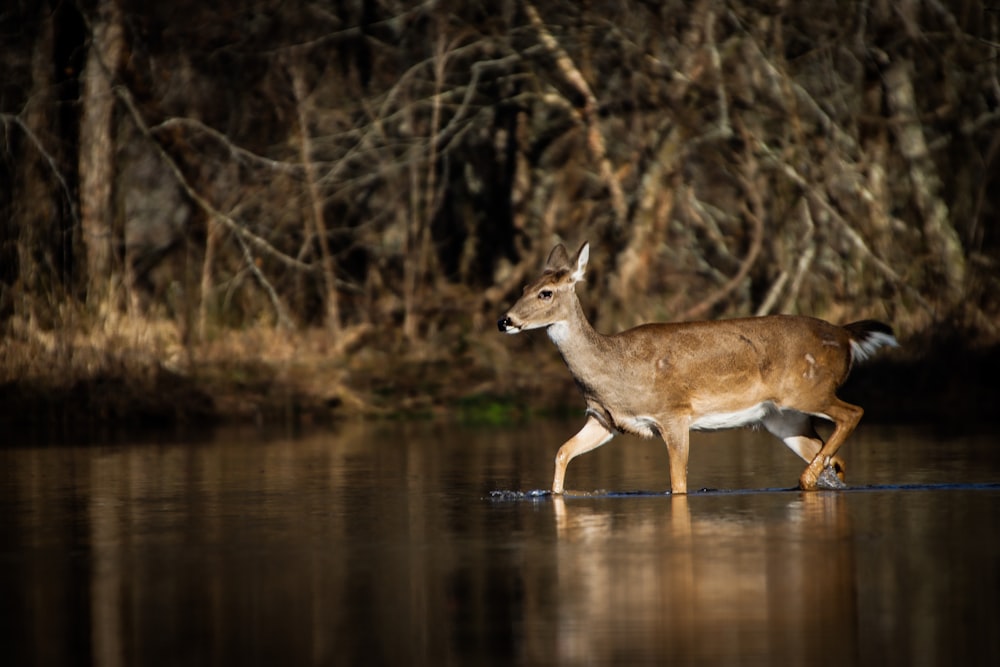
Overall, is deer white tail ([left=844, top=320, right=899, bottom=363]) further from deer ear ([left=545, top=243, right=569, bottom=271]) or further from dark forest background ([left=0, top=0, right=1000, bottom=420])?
dark forest background ([left=0, top=0, right=1000, bottom=420])

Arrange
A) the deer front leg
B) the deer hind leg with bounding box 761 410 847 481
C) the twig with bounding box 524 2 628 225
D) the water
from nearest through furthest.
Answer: the water, the deer front leg, the deer hind leg with bounding box 761 410 847 481, the twig with bounding box 524 2 628 225

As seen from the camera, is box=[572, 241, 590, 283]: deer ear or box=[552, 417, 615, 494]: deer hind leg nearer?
box=[552, 417, 615, 494]: deer hind leg

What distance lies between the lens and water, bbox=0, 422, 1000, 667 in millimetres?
6727

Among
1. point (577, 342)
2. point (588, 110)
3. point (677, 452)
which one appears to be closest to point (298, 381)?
point (588, 110)

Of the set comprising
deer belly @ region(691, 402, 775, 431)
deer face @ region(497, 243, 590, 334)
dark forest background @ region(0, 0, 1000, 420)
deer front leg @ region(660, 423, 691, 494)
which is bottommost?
deer front leg @ region(660, 423, 691, 494)

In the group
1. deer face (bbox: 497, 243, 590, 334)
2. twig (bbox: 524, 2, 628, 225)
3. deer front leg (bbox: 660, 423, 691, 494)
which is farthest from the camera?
twig (bbox: 524, 2, 628, 225)

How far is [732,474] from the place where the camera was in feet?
42.9

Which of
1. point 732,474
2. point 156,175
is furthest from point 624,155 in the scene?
point 732,474

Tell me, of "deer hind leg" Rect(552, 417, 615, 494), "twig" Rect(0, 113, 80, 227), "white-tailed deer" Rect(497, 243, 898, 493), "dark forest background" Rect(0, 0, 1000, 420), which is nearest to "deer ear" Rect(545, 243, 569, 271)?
"white-tailed deer" Rect(497, 243, 898, 493)

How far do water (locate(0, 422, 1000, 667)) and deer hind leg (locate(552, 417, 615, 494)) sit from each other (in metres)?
0.19

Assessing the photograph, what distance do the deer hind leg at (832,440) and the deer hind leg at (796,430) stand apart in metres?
0.11

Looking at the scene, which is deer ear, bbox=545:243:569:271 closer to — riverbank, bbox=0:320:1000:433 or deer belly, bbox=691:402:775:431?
deer belly, bbox=691:402:775:431

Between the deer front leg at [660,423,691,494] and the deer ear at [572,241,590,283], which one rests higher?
the deer ear at [572,241,590,283]

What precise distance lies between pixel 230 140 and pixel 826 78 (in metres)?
7.09
